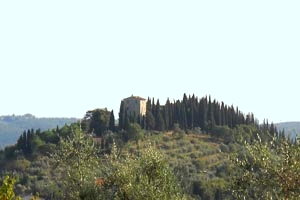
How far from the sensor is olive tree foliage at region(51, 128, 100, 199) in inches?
1192

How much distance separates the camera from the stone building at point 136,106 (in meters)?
135

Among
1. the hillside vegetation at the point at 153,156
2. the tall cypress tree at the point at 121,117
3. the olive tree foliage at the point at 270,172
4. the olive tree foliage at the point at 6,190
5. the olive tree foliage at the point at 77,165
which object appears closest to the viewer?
the olive tree foliage at the point at 6,190

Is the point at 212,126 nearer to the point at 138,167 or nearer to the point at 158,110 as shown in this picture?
the point at 158,110

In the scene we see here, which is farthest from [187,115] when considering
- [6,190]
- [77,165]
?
[6,190]

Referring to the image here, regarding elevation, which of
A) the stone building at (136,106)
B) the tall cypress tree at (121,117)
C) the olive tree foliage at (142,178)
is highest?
the stone building at (136,106)

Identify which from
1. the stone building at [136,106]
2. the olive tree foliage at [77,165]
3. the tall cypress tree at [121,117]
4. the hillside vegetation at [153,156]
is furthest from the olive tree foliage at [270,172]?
the stone building at [136,106]

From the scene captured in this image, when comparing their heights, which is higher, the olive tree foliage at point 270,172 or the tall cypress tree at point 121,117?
the tall cypress tree at point 121,117

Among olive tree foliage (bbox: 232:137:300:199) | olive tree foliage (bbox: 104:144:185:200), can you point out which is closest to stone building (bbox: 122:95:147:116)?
olive tree foliage (bbox: 104:144:185:200)

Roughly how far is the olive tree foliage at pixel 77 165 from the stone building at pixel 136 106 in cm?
10041

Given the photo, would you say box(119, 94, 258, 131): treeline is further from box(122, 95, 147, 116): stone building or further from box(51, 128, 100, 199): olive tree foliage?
box(51, 128, 100, 199): olive tree foliage

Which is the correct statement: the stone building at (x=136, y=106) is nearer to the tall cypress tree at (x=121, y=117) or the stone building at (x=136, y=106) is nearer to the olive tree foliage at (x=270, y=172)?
the tall cypress tree at (x=121, y=117)

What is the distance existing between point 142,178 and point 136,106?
108 metres

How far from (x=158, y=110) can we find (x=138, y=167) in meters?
98.1

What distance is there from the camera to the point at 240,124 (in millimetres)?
130500
